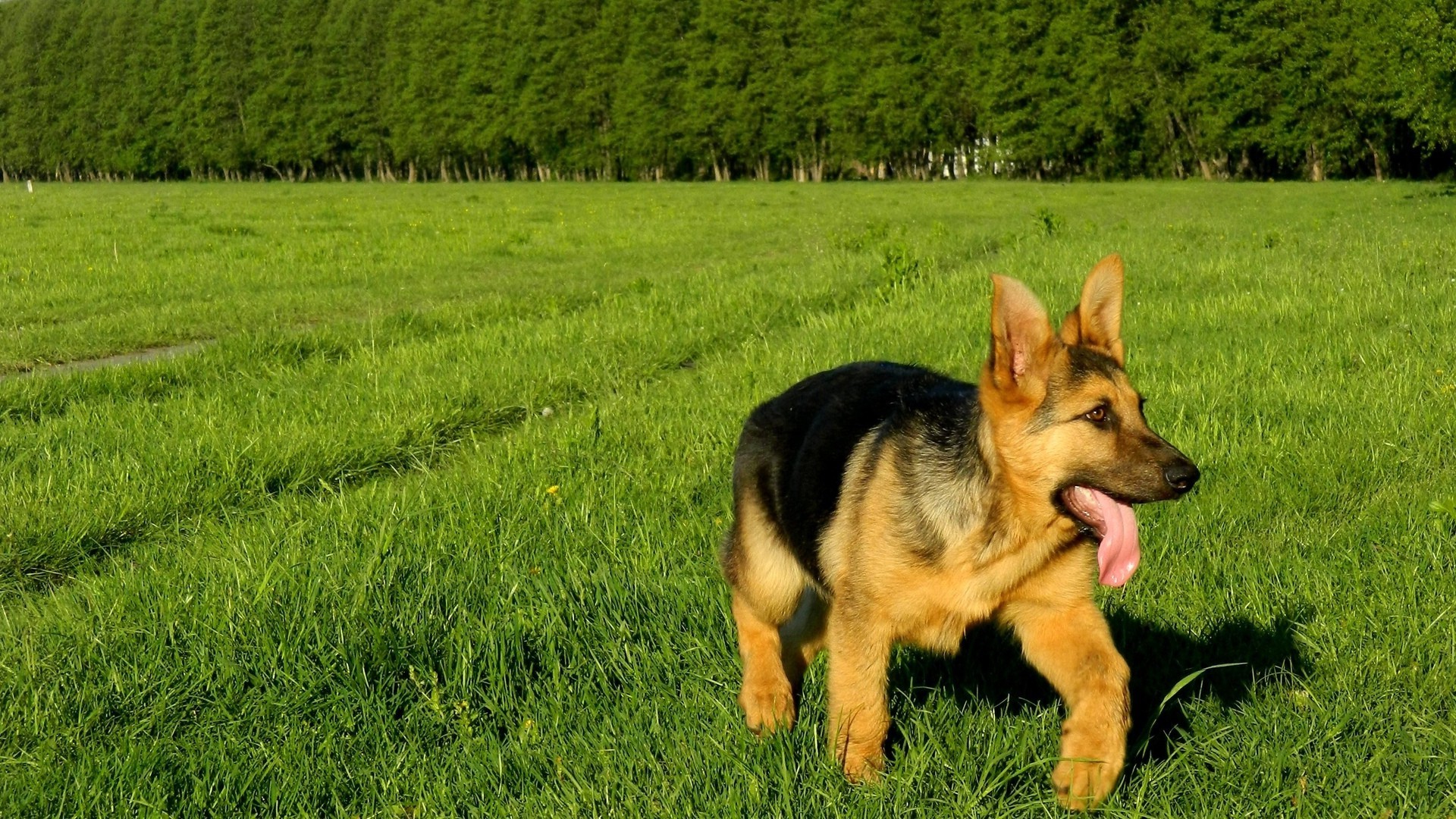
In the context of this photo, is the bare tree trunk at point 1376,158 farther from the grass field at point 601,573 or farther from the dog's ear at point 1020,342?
the dog's ear at point 1020,342

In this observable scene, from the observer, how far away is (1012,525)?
3.18 metres

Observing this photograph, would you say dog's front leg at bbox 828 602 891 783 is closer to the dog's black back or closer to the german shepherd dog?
the german shepherd dog

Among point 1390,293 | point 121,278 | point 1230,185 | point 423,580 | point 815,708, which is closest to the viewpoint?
point 815,708

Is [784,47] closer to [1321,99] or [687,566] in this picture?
[1321,99]

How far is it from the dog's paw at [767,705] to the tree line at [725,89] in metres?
32.0

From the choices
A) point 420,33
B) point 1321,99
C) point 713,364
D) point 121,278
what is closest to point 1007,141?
point 1321,99

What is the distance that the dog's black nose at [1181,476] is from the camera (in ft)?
9.86

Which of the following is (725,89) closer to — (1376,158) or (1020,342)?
(1376,158)

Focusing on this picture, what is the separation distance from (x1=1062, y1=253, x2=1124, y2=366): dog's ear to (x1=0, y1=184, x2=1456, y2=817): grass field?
1.12 m

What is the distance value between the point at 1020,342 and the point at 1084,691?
924mm

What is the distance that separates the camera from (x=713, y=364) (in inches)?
370

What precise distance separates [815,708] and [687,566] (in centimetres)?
112

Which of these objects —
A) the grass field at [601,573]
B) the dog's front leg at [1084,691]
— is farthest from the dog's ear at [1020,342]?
the grass field at [601,573]

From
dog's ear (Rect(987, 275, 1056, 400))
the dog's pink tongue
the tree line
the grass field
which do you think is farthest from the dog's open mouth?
the tree line
